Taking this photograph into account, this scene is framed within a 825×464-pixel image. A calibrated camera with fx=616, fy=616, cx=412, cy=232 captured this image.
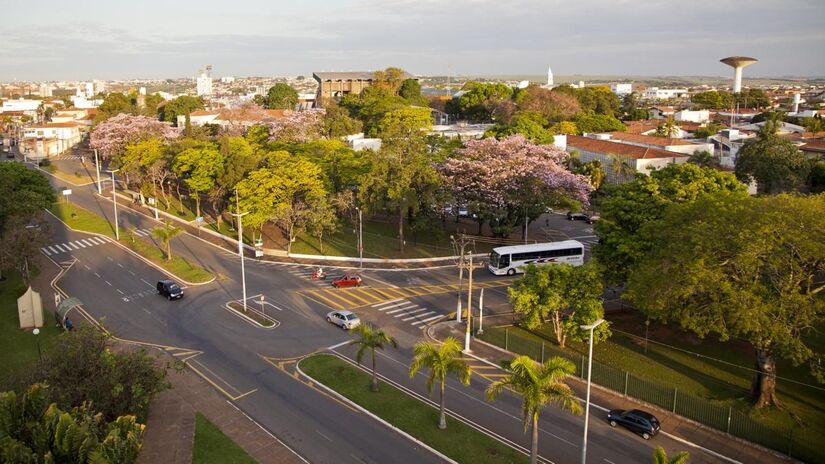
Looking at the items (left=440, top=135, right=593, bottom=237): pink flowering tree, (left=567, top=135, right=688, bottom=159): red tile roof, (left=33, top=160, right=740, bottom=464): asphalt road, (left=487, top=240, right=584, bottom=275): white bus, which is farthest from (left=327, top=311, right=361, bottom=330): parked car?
(left=567, top=135, right=688, bottom=159): red tile roof

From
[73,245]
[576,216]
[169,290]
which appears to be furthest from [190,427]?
[576,216]

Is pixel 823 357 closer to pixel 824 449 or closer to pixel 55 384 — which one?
pixel 824 449

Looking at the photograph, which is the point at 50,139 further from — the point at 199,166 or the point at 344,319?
the point at 344,319

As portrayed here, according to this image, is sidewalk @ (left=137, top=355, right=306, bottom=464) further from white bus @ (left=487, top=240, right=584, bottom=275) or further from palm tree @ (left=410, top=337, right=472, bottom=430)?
white bus @ (left=487, top=240, right=584, bottom=275)

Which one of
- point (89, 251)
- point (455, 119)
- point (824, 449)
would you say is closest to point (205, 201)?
point (89, 251)

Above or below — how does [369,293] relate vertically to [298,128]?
below
